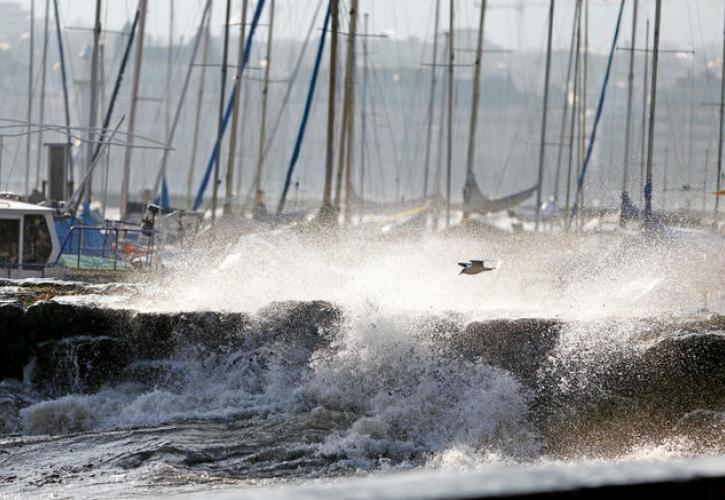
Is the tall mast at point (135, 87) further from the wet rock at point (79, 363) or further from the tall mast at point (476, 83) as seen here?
the wet rock at point (79, 363)

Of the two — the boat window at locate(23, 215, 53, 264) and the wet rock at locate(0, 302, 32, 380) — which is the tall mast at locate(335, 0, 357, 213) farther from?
the wet rock at locate(0, 302, 32, 380)

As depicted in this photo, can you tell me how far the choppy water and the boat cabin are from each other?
18.4 feet

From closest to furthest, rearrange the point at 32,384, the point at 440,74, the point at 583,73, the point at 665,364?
the point at 665,364, the point at 32,384, the point at 583,73, the point at 440,74

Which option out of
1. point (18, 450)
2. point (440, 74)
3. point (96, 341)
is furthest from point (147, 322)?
point (440, 74)

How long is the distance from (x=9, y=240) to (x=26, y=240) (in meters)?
0.31

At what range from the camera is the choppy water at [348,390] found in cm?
1138

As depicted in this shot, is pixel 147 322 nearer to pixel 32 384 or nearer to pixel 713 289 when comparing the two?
pixel 32 384

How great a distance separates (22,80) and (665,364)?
189379 millimetres

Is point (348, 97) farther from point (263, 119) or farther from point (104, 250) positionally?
point (263, 119)

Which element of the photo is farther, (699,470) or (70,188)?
(70,188)

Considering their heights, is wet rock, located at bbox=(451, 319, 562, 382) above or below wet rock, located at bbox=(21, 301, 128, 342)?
above

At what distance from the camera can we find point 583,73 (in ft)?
157

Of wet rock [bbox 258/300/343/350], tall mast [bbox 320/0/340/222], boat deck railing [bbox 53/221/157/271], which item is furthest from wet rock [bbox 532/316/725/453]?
tall mast [bbox 320/0/340/222]

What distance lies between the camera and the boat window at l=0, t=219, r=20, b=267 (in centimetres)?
2361
